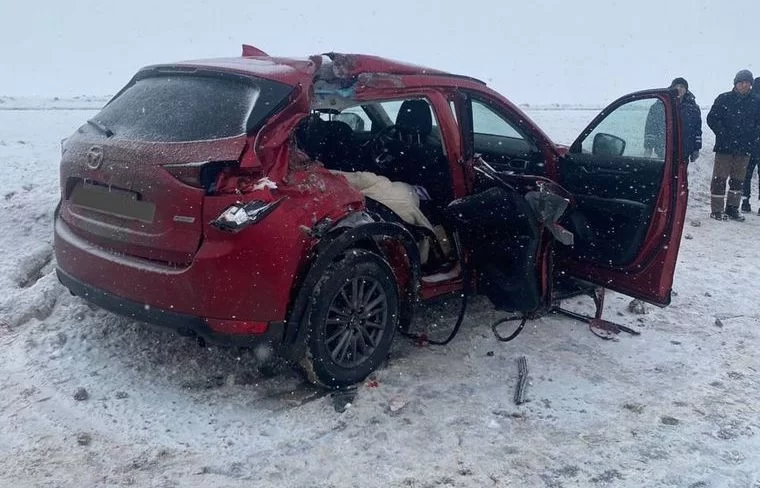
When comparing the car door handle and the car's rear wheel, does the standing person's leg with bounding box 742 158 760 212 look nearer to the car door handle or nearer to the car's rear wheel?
the car door handle

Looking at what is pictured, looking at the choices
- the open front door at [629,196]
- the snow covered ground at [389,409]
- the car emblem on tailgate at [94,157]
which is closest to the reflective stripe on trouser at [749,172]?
the snow covered ground at [389,409]

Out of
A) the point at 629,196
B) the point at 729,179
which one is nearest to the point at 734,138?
the point at 729,179

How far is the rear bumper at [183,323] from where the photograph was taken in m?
3.29

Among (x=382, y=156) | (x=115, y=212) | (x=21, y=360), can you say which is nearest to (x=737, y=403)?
(x=382, y=156)

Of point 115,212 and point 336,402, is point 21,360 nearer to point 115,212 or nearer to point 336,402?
point 115,212

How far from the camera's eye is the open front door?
172 inches

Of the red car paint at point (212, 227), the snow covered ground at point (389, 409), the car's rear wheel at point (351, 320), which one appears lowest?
the snow covered ground at point (389, 409)

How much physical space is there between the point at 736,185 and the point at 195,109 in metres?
8.24

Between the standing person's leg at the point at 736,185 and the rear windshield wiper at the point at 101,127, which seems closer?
the rear windshield wiper at the point at 101,127

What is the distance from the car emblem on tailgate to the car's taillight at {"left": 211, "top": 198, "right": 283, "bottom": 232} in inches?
32.0

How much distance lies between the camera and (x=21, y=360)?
3961mm

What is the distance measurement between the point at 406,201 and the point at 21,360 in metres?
2.55

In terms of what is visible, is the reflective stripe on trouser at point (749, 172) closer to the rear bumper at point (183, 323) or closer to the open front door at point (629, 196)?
the open front door at point (629, 196)

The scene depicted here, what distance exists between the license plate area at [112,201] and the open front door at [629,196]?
2.99 m
